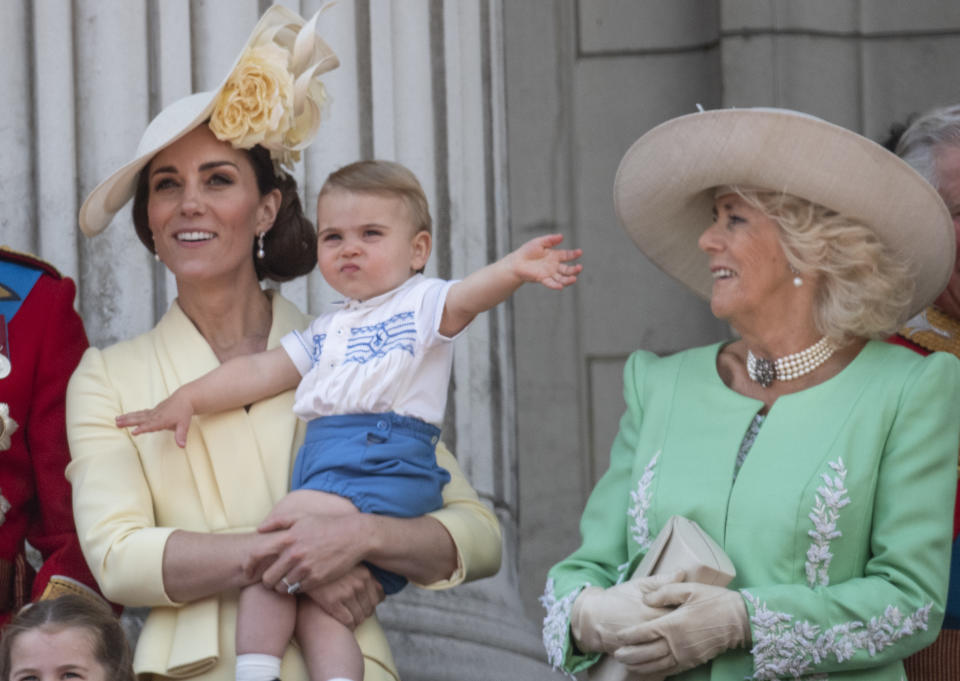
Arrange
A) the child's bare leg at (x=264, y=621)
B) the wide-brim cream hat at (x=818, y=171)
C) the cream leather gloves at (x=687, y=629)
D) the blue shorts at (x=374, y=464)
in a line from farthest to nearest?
the blue shorts at (x=374, y=464), the child's bare leg at (x=264, y=621), the wide-brim cream hat at (x=818, y=171), the cream leather gloves at (x=687, y=629)

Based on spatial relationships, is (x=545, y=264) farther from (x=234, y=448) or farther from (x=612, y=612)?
(x=234, y=448)

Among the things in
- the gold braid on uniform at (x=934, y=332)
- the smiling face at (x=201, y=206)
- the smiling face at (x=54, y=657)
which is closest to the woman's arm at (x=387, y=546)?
the smiling face at (x=54, y=657)

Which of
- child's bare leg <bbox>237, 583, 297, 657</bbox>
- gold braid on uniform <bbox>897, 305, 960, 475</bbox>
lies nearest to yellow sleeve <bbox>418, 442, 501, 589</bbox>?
child's bare leg <bbox>237, 583, 297, 657</bbox>

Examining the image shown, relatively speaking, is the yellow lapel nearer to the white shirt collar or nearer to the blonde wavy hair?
the white shirt collar

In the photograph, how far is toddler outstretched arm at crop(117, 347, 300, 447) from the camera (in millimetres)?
3715

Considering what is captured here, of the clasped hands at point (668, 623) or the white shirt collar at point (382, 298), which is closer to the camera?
the clasped hands at point (668, 623)

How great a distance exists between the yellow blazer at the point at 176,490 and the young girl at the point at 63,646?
106mm

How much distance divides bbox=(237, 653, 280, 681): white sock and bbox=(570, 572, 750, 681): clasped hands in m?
0.63

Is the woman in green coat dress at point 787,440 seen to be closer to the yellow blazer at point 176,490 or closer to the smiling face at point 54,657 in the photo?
the yellow blazer at point 176,490

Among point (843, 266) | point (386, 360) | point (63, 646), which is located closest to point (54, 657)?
point (63, 646)

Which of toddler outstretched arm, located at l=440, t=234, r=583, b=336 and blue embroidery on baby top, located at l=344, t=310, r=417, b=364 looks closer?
toddler outstretched arm, located at l=440, t=234, r=583, b=336

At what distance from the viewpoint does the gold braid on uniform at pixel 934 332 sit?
387 centimetres

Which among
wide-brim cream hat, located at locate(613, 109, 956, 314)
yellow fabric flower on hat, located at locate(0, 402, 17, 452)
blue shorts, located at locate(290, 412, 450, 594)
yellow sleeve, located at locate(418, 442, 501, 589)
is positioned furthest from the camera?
yellow fabric flower on hat, located at locate(0, 402, 17, 452)

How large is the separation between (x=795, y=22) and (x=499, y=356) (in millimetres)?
1267
